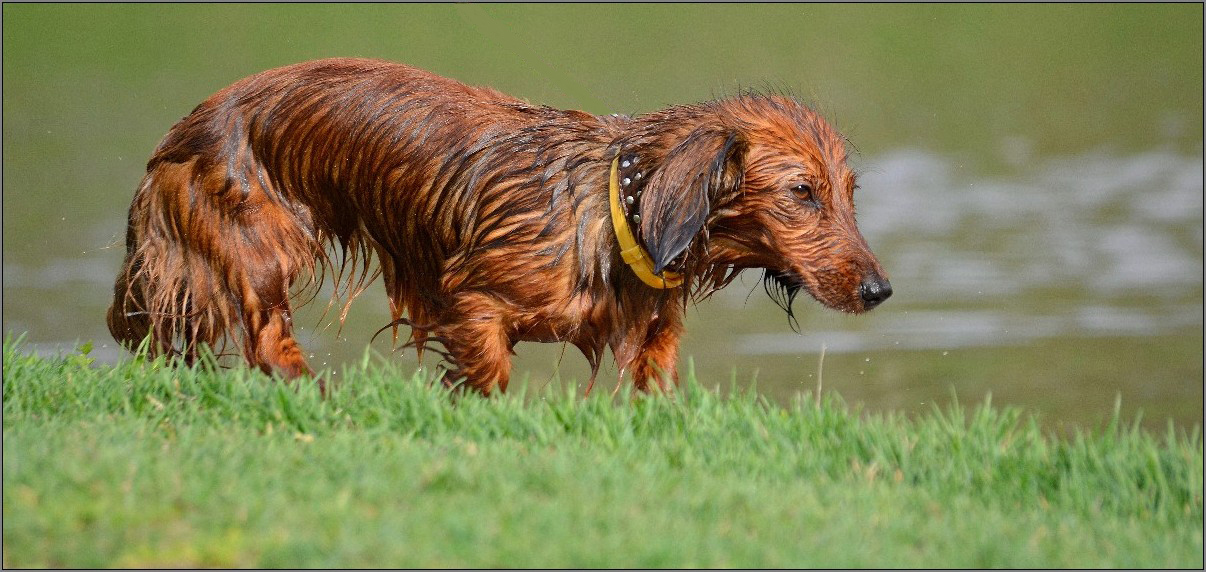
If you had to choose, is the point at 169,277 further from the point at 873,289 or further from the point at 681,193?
the point at 873,289

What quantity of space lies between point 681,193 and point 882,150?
964 centimetres

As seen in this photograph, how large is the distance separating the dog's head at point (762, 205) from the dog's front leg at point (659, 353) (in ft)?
1.41

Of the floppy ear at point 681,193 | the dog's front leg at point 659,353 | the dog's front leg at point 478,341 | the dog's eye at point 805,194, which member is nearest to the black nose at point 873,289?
the dog's eye at point 805,194

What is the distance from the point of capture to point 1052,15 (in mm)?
19016

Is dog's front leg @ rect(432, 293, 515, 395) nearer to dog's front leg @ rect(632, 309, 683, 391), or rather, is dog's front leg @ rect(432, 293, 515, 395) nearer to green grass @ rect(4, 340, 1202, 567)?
green grass @ rect(4, 340, 1202, 567)

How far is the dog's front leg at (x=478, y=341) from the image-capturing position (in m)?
5.82

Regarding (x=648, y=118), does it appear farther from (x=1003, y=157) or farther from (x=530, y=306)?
(x=1003, y=157)

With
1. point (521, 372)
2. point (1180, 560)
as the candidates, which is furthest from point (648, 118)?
point (521, 372)

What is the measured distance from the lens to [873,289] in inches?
220

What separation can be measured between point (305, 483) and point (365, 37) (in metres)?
12.6

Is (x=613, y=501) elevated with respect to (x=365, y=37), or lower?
lower

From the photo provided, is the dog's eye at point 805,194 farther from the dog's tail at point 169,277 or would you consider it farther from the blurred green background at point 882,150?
the dog's tail at point 169,277

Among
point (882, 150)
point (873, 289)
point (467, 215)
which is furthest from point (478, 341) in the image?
point (882, 150)

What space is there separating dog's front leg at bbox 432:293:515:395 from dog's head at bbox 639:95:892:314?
71cm
